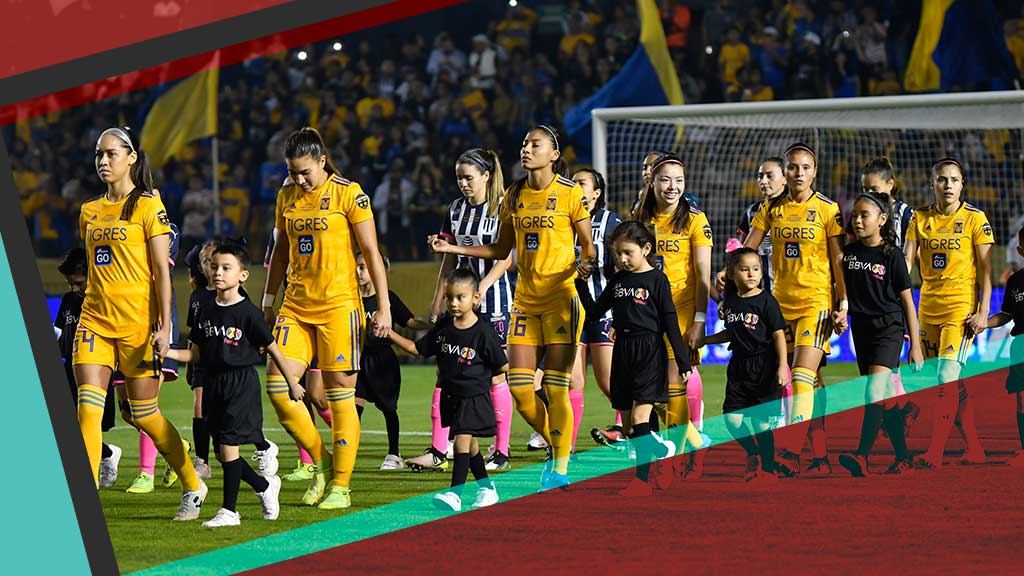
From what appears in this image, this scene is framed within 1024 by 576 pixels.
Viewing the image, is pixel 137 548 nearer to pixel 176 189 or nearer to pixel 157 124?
pixel 157 124

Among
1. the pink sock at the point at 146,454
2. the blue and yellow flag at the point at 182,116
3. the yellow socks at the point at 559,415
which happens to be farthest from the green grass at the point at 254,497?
the blue and yellow flag at the point at 182,116

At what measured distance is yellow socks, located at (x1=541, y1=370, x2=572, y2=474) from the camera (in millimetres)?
8219

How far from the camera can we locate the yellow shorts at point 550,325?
8.21m

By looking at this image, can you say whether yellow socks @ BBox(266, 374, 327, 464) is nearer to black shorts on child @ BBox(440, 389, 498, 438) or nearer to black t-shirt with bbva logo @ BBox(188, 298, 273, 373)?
black t-shirt with bbva logo @ BBox(188, 298, 273, 373)

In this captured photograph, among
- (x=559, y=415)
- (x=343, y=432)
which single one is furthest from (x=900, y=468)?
(x=343, y=432)

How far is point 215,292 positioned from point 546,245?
1902 millimetres

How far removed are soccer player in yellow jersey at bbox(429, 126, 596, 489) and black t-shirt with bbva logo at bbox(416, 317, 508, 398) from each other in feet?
1.72

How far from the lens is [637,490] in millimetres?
7863

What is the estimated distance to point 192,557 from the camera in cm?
627

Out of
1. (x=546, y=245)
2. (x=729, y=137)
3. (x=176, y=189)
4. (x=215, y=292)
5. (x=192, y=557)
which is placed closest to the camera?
(x=192, y=557)

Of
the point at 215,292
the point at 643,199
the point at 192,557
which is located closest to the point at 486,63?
the point at 643,199

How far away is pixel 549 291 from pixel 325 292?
1.27 meters

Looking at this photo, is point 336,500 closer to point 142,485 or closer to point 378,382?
point 142,485

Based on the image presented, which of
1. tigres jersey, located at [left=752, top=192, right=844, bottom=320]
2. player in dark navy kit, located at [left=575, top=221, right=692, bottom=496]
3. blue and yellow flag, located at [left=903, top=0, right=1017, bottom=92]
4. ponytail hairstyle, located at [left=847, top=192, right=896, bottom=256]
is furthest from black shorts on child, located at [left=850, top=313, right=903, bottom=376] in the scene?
blue and yellow flag, located at [left=903, top=0, right=1017, bottom=92]
